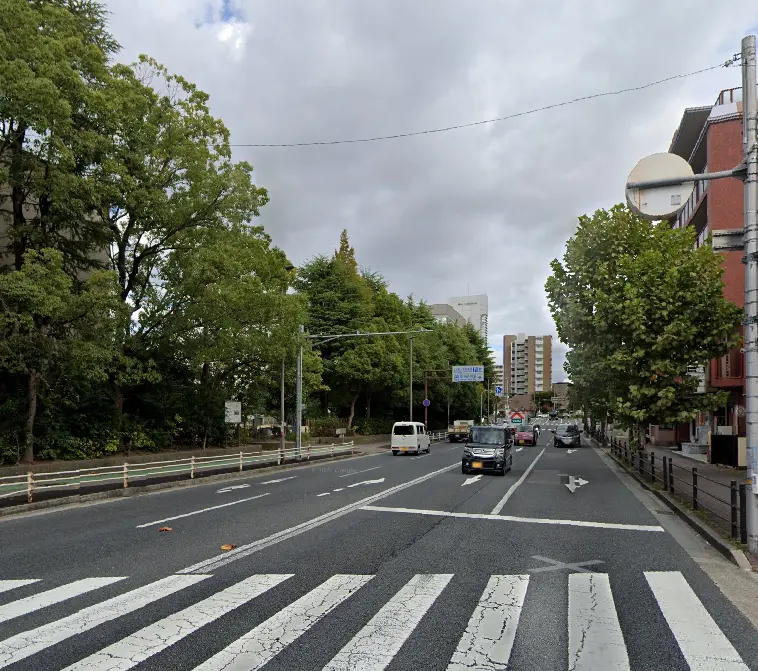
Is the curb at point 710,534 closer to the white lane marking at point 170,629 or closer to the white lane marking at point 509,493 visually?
the white lane marking at point 509,493

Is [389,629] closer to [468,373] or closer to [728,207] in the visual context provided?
[728,207]

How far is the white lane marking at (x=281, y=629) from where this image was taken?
4750 mm

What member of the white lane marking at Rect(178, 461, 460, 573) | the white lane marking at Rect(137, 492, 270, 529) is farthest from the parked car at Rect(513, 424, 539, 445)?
the white lane marking at Rect(137, 492, 270, 529)

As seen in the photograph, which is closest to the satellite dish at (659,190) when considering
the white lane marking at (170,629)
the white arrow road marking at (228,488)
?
the white lane marking at (170,629)

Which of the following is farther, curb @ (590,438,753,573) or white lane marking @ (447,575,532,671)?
curb @ (590,438,753,573)

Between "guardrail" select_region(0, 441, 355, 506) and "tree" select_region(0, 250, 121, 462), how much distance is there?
2.84m

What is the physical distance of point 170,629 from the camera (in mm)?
5488

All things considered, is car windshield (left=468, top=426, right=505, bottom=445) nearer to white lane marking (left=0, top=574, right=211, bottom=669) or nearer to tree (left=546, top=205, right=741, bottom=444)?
tree (left=546, top=205, right=741, bottom=444)

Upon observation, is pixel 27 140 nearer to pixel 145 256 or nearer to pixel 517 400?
pixel 145 256

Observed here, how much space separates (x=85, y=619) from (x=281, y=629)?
199cm

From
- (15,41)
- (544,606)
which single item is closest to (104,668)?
(544,606)

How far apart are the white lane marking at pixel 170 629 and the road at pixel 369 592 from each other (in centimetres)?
2

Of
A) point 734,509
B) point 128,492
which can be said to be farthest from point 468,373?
point 734,509

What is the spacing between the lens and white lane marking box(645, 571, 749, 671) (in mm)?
4844
